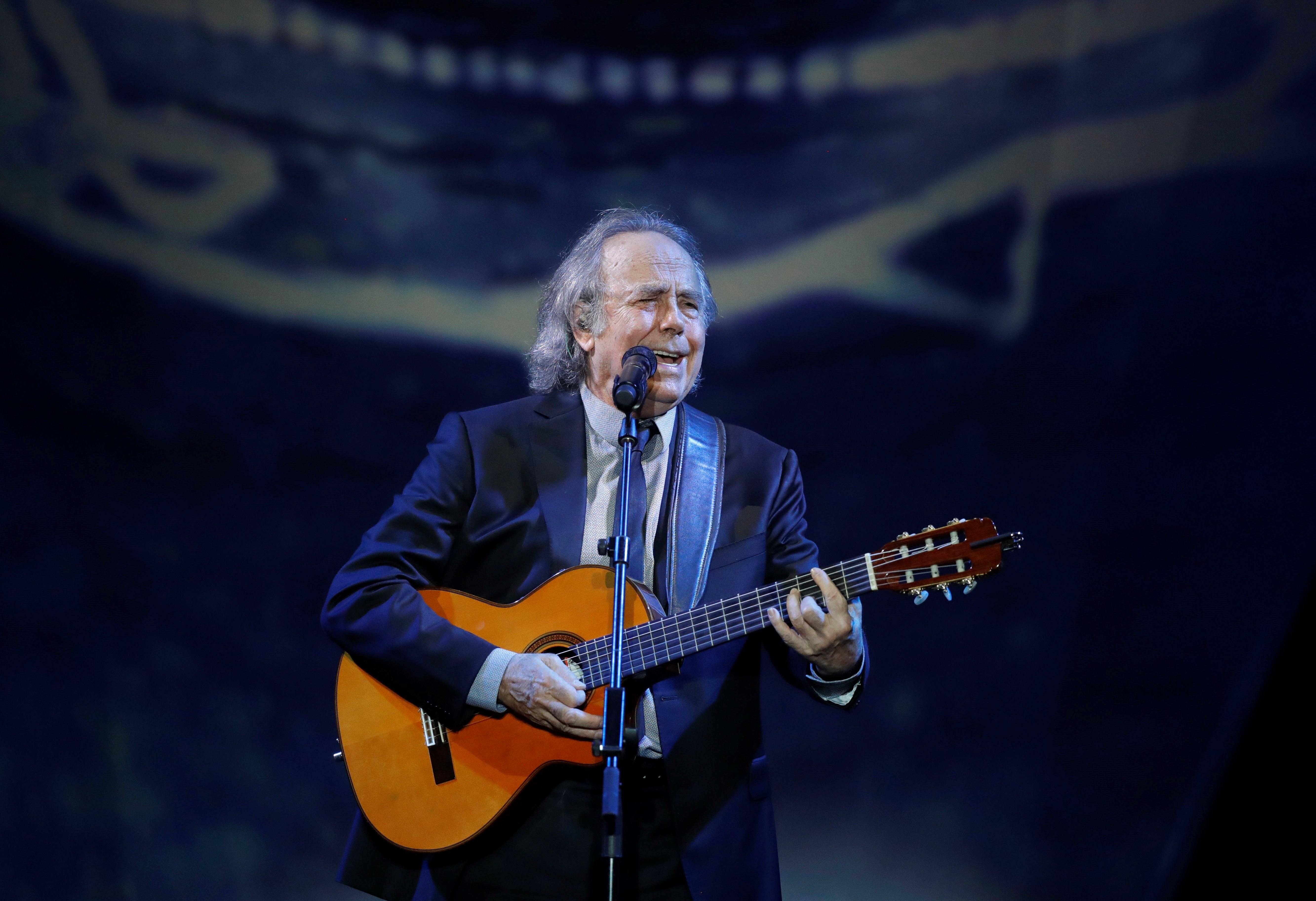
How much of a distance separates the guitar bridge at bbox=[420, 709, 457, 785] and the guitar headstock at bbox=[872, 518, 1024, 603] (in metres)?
1.25

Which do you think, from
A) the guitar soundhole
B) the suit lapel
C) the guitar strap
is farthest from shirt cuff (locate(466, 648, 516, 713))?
the guitar strap

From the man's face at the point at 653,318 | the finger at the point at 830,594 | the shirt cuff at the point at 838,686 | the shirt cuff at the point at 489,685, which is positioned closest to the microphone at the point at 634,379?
the man's face at the point at 653,318

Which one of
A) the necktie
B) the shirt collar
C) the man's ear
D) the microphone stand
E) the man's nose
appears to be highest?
the man's ear

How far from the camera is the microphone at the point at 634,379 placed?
7.53ft

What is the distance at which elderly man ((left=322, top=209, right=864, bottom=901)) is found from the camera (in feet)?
8.16

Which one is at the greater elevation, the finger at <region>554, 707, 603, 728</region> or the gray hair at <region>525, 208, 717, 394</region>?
the gray hair at <region>525, 208, 717, 394</region>

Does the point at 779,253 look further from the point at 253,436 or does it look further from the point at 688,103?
the point at 253,436

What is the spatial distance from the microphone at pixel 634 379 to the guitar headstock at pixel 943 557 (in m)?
0.72

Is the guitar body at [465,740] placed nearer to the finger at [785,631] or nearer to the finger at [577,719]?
the finger at [577,719]

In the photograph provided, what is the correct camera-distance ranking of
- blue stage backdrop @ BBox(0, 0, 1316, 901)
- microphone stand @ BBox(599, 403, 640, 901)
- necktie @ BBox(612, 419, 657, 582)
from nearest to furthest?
microphone stand @ BBox(599, 403, 640, 901) < necktie @ BBox(612, 419, 657, 582) < blue stage backdrop @ BBox(0, 0, 1316, 901)

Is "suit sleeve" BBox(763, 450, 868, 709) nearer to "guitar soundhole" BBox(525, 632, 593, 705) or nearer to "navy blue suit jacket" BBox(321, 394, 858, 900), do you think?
"navy blue suit jacket" BBox(321, 394, 858, 900)

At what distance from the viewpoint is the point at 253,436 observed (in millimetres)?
4023

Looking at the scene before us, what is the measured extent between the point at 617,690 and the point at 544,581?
2.35 ft

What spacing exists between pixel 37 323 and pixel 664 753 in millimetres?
3321
